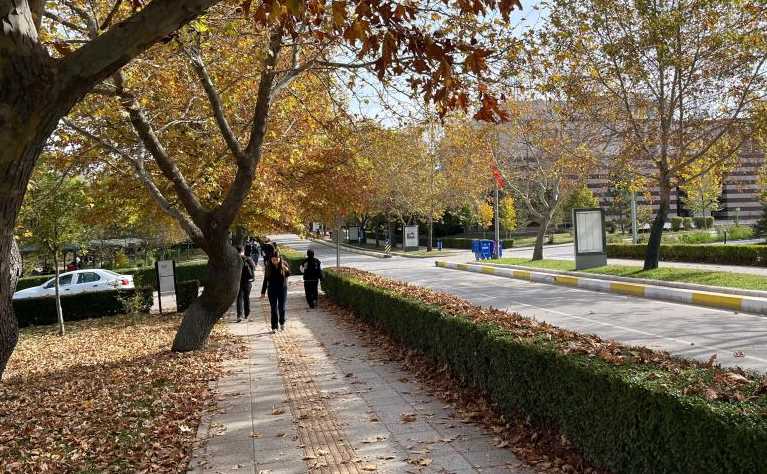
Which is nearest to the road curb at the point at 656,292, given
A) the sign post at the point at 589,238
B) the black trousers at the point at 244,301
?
the sign post at the point at 589,238

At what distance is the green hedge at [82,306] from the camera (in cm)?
1945

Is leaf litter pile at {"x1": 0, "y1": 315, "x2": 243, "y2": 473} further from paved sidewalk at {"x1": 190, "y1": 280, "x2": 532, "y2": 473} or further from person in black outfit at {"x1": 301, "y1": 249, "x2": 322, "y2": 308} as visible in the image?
person in black outfit at {"x1": 301, "y1": 249, "x2": 322, "y2": 308}

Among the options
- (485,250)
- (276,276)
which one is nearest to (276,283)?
(276,276)

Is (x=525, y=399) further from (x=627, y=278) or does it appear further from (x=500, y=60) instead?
(x=627, y=278)

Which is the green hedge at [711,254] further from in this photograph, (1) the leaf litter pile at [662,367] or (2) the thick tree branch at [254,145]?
(2) the thick tree branch at [254,145]

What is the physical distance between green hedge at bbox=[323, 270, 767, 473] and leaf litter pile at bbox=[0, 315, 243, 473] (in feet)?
9.03

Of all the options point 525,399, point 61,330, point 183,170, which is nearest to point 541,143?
point 183,170

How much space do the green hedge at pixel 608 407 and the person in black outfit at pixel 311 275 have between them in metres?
9.28

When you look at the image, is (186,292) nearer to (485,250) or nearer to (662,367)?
(662,367)

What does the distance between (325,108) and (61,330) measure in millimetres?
9541

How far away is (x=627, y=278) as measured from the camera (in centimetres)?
1853

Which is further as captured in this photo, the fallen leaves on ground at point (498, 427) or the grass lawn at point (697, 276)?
the grass lawn at point (697, 276)

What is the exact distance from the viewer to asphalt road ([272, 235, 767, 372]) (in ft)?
28.5

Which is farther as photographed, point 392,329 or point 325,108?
point 325,108
